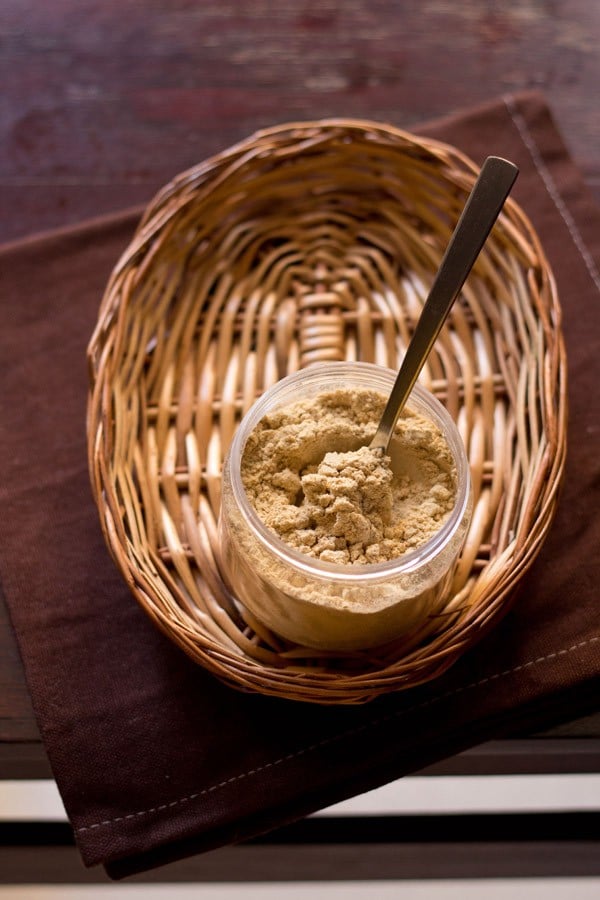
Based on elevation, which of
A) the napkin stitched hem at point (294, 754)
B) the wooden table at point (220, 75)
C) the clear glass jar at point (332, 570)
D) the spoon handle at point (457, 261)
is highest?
the wooden table at point (220, 75)

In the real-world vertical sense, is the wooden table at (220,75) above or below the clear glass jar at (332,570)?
above

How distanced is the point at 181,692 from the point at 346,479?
20 cm

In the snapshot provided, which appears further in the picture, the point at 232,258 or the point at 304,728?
the point at 232,258

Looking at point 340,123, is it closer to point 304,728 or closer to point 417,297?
point 417,297

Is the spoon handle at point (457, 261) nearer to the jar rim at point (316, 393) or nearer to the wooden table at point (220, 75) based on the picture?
the jar rim at point (316, 393)

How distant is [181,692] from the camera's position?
64cm

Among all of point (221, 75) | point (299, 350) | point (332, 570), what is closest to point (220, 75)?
point (221, 75)

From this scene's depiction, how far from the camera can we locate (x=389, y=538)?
579 mm

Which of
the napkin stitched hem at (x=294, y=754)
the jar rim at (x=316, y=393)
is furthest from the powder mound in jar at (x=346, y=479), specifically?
the napkin stitched hem at (x=294, y=754)

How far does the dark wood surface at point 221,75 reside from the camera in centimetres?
87

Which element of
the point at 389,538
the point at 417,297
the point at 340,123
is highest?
the point at 340,123

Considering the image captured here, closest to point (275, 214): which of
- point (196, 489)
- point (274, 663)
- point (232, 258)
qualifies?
point (232, 258)

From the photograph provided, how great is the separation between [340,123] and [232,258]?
14 centimetres

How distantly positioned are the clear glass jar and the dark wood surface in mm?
339
